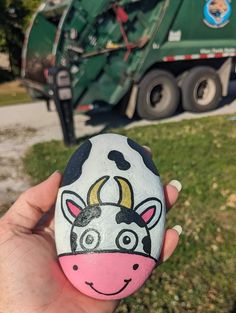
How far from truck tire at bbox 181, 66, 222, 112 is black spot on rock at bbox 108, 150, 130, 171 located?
305 inches

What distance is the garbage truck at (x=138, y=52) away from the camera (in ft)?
29.8

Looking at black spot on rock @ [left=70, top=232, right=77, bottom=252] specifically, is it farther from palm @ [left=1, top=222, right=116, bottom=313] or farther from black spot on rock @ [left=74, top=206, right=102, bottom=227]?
palm @ [left=1, top=222, right=116, bottom=313]

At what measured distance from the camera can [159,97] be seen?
10375mm

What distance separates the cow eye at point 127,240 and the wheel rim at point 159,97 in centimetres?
750

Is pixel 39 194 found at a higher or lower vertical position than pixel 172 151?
higher

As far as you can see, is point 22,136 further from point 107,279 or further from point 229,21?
point 107,279

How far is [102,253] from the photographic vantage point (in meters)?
2.70

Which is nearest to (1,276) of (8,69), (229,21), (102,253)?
(102,253)

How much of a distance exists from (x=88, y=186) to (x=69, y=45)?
6725mm

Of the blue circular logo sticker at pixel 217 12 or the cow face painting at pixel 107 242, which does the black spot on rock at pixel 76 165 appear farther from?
the blue circular logo sticker at pixel 217 12

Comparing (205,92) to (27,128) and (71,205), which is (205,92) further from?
(71,205)

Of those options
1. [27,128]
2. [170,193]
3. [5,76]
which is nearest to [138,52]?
[27,128]

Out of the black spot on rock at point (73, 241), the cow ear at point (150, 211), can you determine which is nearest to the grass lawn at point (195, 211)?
the cow ear at point (150, 211)

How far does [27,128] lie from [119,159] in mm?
7596
